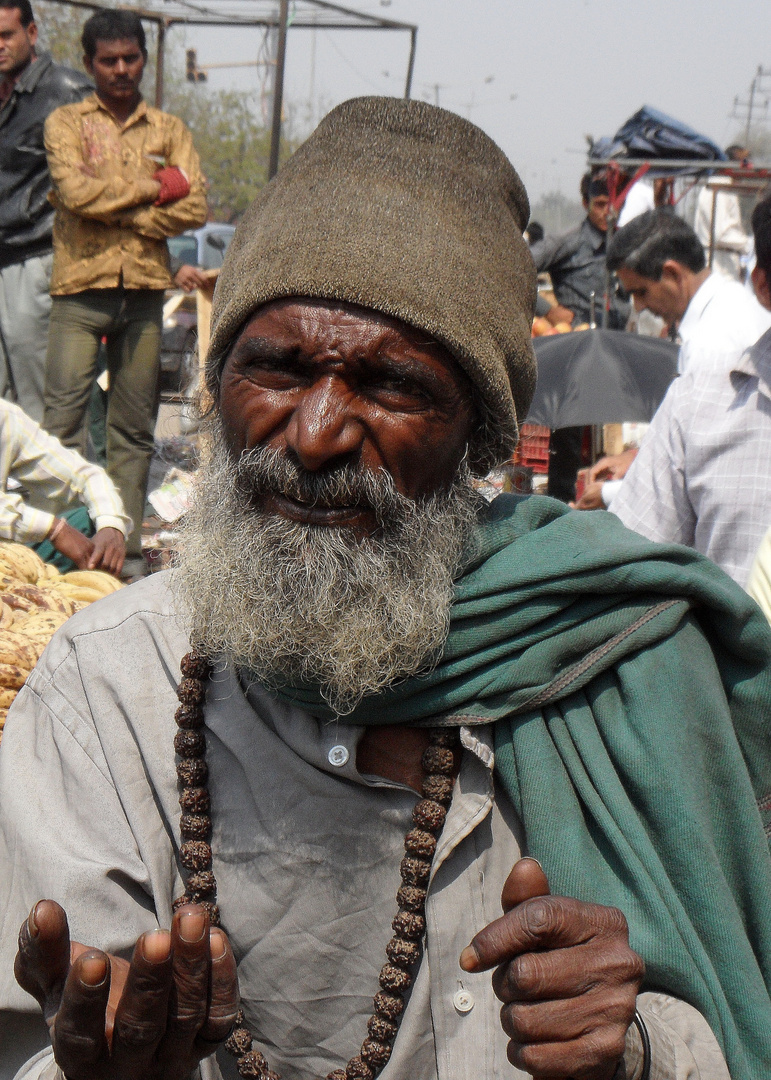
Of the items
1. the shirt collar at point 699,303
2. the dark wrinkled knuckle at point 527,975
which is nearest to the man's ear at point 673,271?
the shirt collar at point 699,303

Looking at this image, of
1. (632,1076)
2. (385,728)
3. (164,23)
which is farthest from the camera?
(164,23)

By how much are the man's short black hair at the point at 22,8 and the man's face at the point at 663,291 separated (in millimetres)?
3731

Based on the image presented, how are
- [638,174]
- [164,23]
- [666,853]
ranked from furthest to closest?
1. [638,174]
2. [164,23]
3. [666,853]

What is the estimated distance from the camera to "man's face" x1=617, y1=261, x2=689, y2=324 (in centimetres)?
635

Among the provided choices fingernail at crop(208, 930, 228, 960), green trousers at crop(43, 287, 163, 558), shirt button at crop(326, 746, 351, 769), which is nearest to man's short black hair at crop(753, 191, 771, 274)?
shirt button at crop(326, 746, 351, 769)

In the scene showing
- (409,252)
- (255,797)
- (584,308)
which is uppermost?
(409,252)

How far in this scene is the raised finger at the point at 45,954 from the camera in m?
1.25

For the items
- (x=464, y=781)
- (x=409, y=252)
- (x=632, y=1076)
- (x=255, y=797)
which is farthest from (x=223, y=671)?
(x=632, y=1076)

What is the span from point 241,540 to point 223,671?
0.78ft

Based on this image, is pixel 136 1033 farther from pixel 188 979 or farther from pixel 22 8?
pixel 22 8

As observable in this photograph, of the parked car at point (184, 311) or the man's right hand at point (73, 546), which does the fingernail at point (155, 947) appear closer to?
the man's right hand at point (73, 546)

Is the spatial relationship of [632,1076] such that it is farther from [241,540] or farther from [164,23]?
[164,23]

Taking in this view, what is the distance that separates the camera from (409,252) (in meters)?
1.76

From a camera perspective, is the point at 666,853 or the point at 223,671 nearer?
the point at 666,853
